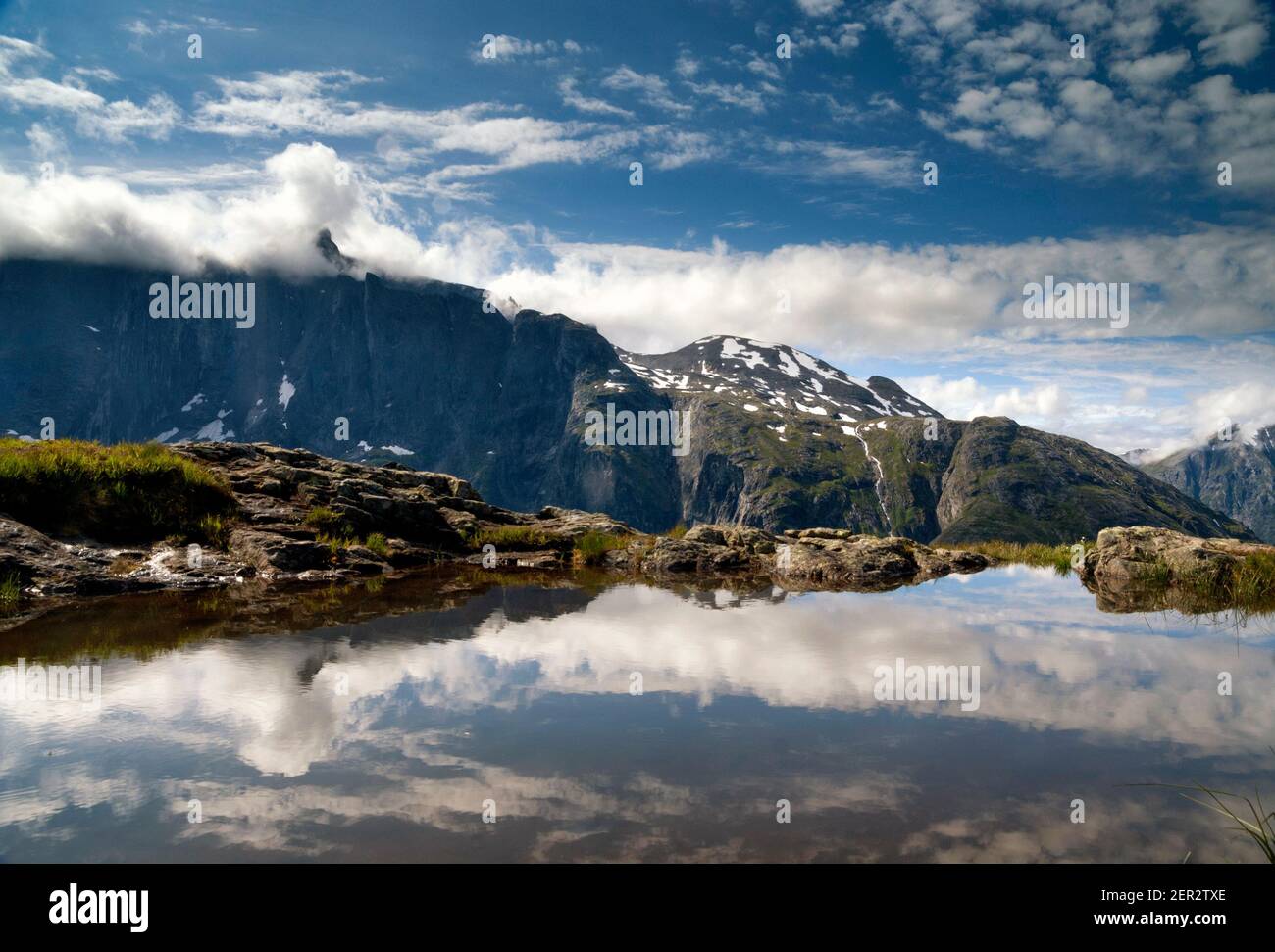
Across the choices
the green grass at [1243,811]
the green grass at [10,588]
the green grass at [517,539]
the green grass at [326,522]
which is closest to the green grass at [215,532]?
the green grass at [326,522]

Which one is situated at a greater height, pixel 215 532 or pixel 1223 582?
pixel 215 532

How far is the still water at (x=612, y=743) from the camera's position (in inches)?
221

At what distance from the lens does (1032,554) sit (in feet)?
104

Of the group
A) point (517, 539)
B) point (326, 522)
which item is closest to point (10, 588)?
point (326, 522)

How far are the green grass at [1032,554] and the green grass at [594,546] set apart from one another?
15.5 meters

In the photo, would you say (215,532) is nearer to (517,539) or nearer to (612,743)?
(517,539)

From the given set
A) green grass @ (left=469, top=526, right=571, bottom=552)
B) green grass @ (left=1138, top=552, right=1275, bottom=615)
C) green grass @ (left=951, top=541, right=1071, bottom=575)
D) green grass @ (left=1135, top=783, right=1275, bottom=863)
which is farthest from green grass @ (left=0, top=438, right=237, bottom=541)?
green grass @ (left=951, top=541, right=1071, bottom=575)

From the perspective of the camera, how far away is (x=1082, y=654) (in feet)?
39.4

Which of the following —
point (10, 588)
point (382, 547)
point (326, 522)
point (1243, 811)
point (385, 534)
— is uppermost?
point (326, 522)

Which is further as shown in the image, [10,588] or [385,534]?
[385,534]

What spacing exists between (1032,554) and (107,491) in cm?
3597

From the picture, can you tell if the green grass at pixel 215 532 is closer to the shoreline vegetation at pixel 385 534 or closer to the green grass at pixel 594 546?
the shoreline vegetation at pixel 385 534
